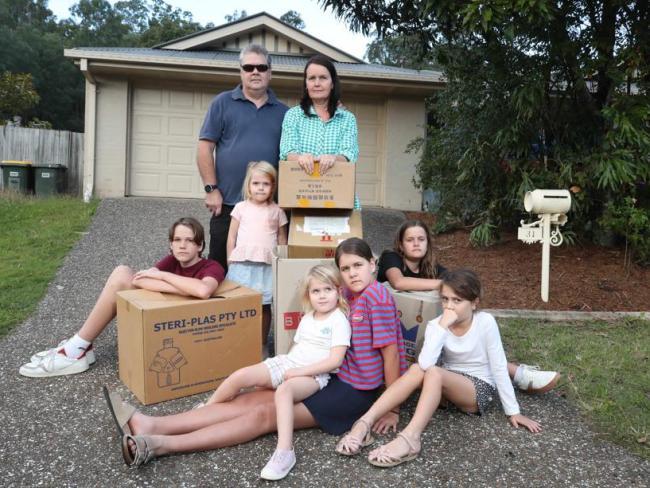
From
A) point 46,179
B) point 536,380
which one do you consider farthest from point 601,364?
point 46,179

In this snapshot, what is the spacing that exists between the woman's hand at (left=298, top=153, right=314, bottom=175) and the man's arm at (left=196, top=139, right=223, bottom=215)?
26.6 inches

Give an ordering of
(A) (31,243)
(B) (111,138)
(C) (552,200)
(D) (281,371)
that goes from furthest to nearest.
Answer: (B) (111,138), (A) (31,243), (C) (552,200), (D) (281,371)

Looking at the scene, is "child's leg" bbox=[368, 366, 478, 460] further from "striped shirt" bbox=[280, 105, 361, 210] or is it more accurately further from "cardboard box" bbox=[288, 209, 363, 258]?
"striped shirt" bbox=[280, 105, 361, 210]

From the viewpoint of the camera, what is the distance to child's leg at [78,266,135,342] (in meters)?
3.20

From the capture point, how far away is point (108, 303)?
10.5ft

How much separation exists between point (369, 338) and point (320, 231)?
0.81 metres

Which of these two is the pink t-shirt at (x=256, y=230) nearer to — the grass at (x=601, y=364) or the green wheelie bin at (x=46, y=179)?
the grass at (x=601, y=364)

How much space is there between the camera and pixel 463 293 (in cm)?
264

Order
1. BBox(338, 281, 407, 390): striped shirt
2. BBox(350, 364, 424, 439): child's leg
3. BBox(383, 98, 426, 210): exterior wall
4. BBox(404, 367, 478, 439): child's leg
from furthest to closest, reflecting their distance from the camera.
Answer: BBox(383, 98, 426, 210): exterior wall, BBox(338, 281, 407, 390): striped shirt, BBox(350, 364, 424, 439): child's leg, BBox(404, 367, 478, 439): child's leg

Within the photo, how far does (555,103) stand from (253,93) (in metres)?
3.94

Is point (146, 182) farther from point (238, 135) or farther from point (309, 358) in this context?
point (309, 358)

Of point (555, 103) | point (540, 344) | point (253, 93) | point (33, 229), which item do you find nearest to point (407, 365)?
point (540, 344)

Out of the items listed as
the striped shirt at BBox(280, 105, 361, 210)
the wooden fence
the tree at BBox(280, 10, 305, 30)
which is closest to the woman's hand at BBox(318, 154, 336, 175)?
the striped shirt at BBox(280, 105, 361, 210)

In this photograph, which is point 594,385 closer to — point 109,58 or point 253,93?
point 253,93
